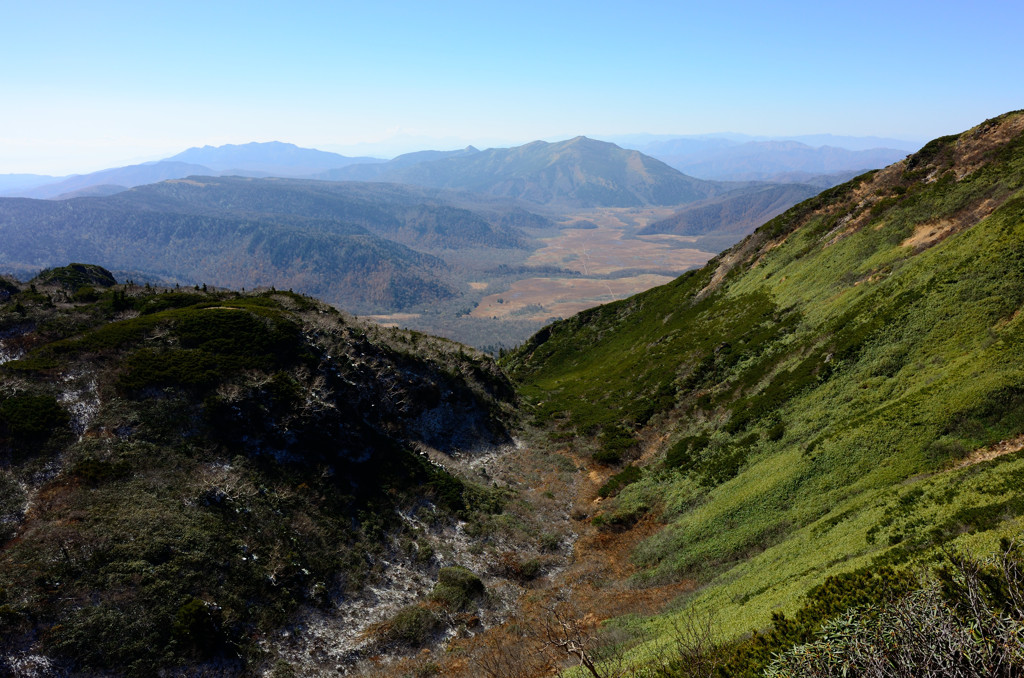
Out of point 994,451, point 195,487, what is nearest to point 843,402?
point 994,451

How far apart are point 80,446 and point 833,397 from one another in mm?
40225

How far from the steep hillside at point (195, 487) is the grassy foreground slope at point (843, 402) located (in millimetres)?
13576

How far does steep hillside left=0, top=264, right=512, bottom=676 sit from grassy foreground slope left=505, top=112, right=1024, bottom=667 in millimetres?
13576

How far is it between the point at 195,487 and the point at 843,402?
1377 inches

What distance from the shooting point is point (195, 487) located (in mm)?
22938

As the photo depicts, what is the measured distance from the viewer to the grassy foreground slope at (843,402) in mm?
16688

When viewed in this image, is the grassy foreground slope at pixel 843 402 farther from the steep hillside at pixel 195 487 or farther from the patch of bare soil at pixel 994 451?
the steep hillside at pixel 195 487

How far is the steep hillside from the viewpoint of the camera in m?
17.0

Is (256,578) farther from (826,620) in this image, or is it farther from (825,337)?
(825,337)

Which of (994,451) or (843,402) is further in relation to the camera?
(843,402)

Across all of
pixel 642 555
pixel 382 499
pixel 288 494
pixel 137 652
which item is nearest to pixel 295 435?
pixel 288 494

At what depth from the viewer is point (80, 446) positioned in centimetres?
2230

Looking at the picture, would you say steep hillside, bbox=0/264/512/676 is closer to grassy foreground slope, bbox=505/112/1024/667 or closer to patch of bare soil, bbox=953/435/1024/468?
grassy foreground slope, bbox=505/112/1024/667

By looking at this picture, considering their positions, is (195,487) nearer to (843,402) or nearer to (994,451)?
(994,451)
